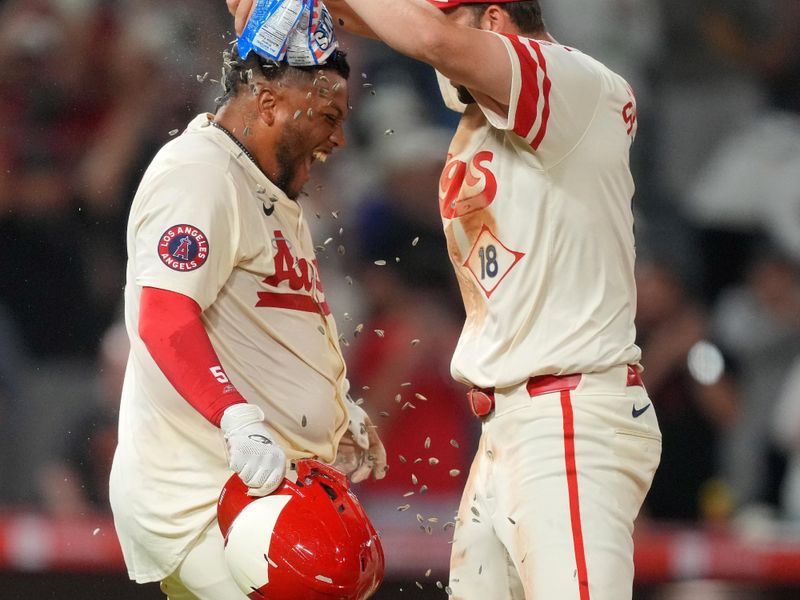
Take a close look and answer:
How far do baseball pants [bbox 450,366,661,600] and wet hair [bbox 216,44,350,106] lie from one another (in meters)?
0.97

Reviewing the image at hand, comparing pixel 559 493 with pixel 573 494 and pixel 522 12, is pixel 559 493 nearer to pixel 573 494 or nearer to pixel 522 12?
pixel 573 494

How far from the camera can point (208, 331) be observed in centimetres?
336

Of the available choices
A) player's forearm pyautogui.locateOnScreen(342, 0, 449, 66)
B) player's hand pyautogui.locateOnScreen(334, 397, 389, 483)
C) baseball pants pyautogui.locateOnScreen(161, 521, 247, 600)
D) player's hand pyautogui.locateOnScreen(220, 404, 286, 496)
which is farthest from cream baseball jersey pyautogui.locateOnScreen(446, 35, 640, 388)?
baseball pants pyautogui.locateOnScreen(161, 521, 247, 600)

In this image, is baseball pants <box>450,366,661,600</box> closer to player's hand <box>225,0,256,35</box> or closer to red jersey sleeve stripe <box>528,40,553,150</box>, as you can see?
red jersey sleeve stripe <box>528,40,553,150</box>

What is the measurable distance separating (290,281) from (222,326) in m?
0.23

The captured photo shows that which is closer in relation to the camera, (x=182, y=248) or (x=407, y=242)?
(x=182, y=248)

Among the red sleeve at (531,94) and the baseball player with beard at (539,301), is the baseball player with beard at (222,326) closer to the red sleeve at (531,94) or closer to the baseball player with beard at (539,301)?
the baseball player with beard at (539,301)

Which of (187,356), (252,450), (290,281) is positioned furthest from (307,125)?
(252,450)

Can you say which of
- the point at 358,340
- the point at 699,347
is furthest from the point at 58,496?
the point at 699,347

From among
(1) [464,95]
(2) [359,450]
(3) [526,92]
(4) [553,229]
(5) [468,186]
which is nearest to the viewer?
(3) [526,92]

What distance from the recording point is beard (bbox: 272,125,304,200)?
349cm

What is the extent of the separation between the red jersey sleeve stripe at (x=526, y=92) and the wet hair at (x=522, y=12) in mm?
257

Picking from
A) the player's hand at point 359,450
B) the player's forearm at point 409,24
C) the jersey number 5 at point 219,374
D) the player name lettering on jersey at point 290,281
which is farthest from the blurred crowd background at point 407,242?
the jersey number 5 at point 219,374

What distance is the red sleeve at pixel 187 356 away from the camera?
10.2 feet
